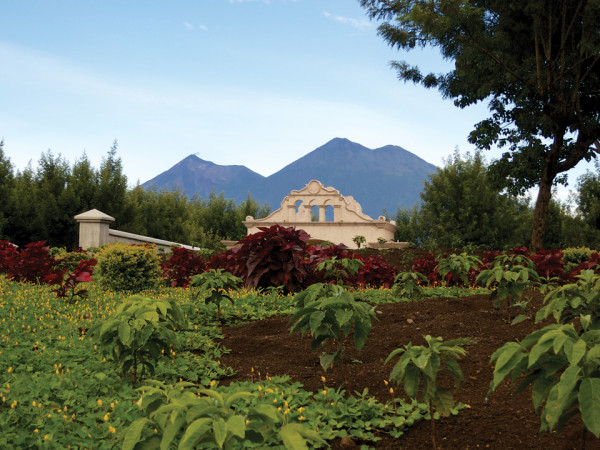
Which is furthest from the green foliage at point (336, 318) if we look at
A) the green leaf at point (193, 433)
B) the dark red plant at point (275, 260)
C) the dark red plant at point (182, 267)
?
the dark red plant at point (182, 267)

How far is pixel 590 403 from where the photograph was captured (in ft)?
5.26

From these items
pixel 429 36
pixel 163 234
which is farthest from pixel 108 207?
pixel 429 36

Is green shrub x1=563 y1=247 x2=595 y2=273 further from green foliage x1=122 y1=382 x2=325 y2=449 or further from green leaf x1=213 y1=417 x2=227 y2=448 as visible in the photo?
green leaf x1=213 y1=417 x2=227 y2=448

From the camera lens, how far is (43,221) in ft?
60.8

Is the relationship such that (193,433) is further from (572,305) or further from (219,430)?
(572,305)

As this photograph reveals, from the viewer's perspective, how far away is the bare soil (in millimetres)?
2588

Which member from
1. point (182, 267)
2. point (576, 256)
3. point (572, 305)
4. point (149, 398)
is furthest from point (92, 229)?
point (572, 305)

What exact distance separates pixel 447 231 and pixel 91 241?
60.8 feet

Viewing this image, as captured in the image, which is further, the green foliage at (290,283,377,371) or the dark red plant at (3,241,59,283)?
the dark red plant at (3,241,59,283)

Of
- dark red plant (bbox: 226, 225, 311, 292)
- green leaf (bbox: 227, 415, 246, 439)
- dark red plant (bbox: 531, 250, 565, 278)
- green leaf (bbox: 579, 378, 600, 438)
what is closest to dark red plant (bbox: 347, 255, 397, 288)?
dark red plant (bbox: 226, 225, 311, 292)

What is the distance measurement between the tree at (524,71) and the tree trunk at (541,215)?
32 millimetres

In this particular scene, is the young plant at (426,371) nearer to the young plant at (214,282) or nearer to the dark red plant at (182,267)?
the young plant at (214,282)

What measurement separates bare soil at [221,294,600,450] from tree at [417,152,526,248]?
19.6 metres

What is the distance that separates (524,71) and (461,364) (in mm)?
13686
